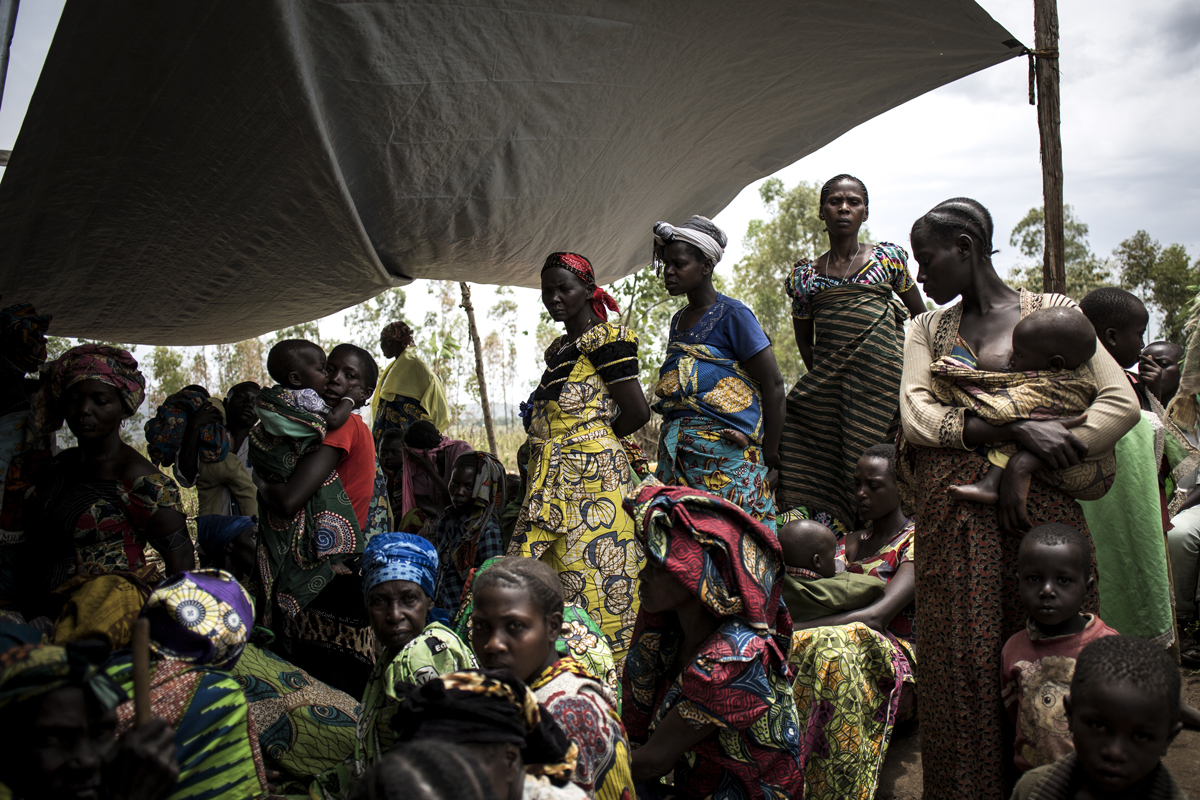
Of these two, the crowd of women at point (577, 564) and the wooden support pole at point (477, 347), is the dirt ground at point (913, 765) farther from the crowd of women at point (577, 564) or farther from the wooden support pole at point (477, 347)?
the wooden support pole at point (477, 347)

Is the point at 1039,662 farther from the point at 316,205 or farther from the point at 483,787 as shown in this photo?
the point at 316,205

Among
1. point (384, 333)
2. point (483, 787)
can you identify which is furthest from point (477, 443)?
point (483, 787)

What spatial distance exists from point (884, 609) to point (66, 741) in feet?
9.30

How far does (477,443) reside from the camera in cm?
1619

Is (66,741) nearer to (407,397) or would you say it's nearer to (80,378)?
(80,378)

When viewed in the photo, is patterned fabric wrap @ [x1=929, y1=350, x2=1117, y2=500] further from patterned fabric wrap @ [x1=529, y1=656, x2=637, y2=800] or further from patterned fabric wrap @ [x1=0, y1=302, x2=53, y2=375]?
patterned fabric wrap @ [x1=0, y1=302, x2=53, y2=375]

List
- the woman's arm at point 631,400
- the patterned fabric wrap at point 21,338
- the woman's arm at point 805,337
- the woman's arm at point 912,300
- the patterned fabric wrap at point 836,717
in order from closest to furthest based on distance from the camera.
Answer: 1. the patterned fabric wrap at point 836,717
2. the patterned fabric wrap at point 21,338
3. the woman's arm at point 631,400
4. the woman's arm at point 912,300
5. the woman's arm at point 805,337

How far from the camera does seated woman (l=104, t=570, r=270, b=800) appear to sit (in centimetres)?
175

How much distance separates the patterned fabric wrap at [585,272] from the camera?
3.83 m

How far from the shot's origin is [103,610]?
2078mm

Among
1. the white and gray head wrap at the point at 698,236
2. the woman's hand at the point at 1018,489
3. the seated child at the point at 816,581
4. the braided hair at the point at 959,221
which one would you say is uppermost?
the white and gray head wrap at the point at 698,236

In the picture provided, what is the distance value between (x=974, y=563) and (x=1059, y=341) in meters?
0.74

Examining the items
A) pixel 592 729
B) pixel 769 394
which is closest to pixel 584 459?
pixel 769 394

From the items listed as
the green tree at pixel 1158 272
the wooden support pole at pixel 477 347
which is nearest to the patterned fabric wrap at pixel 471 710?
the wooden support pole at pixel 477 347
